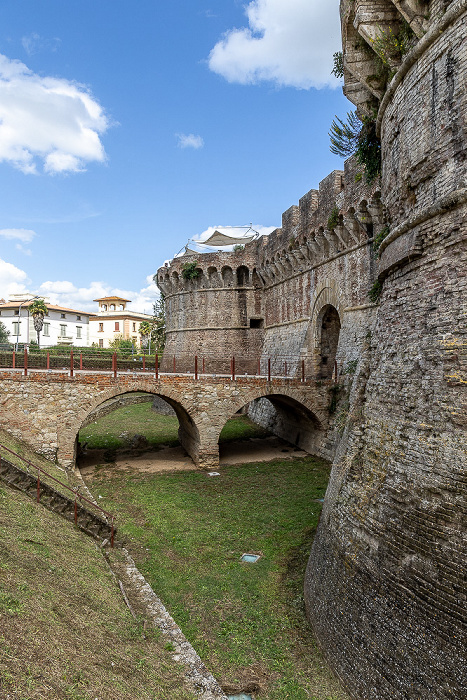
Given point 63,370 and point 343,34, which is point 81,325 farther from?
point 343,34

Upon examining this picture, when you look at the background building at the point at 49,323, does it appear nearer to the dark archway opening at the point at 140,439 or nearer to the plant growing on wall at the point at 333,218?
the dark archway opening at the point at 140,439

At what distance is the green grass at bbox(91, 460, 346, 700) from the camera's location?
20.0ft

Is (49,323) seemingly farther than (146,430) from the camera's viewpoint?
Yes

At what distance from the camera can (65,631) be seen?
16.2 ft

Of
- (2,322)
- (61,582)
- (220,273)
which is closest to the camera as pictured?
(61,582)

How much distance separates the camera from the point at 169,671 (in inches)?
213

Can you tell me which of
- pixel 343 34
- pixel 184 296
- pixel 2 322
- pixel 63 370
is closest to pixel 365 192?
pixel 343 34

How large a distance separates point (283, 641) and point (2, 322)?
2222 inches

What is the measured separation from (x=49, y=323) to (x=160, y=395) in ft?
151

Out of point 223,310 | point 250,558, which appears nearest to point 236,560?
point 250,558

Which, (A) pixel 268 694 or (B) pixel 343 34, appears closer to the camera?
(A) pixel 268 694

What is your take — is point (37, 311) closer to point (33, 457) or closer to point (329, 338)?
point (329, 338)

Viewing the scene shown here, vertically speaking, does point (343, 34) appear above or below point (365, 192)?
above

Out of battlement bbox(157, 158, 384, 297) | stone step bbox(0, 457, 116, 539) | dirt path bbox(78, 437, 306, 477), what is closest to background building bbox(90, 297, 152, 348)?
battlement bbox(157, 158, 384, 297)
